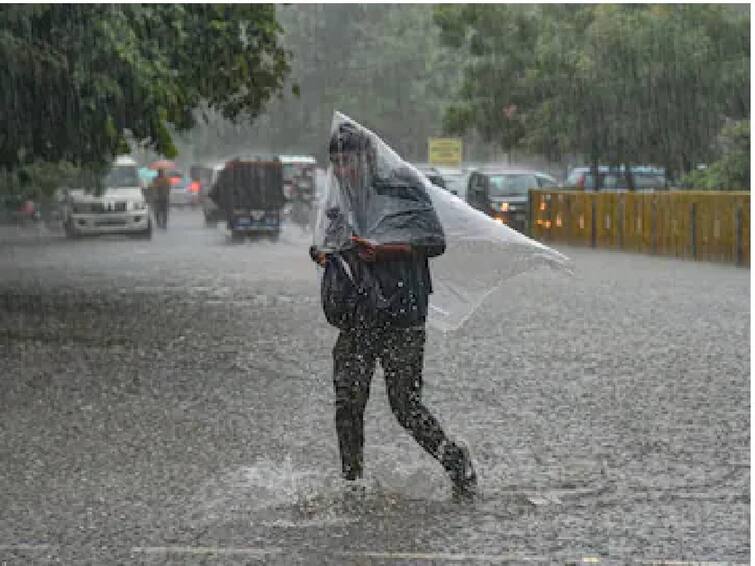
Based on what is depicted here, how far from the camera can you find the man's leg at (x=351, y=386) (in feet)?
24.0

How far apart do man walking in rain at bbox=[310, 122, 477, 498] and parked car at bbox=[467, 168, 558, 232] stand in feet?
99.5

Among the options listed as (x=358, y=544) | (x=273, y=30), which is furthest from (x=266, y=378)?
(x=273, y=30)

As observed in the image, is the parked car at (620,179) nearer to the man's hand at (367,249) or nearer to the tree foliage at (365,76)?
the tree foliage at (365,76)

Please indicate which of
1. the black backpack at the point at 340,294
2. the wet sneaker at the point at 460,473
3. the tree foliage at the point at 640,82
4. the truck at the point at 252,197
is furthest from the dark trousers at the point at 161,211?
the wet sneaker at the point at 460,473

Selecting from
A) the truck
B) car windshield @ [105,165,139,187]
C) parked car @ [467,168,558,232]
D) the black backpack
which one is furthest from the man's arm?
car windshield @ [105,165,139,187]

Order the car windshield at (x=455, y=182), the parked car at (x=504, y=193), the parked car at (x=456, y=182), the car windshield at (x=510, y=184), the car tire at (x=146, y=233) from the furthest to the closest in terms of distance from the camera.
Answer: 1. the car windshield at (x=455, y=182)
2. the parked car at (x=456, y=182)
3. the car tire at (x=146, y=233)
4. the car windshield at (x=510, y=184)
5. the parked car at (x=504, y=193)

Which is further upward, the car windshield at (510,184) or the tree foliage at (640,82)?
the tree foliage at (640,82)

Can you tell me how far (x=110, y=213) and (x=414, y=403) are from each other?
110 feet

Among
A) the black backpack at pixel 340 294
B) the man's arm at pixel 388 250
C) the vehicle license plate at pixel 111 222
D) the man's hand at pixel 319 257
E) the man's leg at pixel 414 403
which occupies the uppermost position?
the man's arm at pixel 388 250

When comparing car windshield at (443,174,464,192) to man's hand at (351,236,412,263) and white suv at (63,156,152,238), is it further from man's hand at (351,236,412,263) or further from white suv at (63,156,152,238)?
man's hand at (351,236,412,263)

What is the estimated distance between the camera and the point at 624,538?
6590mm

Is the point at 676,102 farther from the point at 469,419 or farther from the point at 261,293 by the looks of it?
the point at 469,419

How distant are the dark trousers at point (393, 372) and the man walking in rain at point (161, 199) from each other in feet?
132

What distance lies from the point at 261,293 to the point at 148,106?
4170mm
